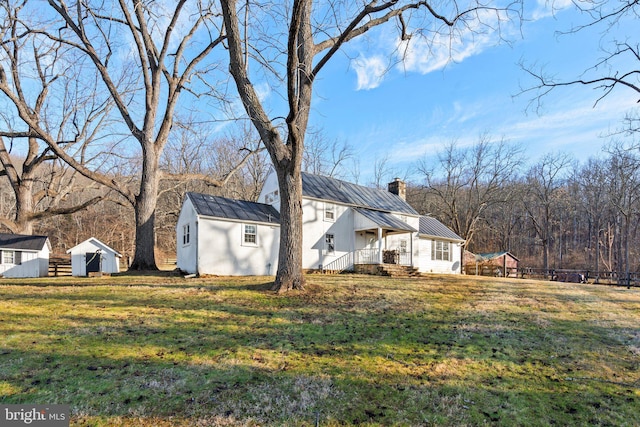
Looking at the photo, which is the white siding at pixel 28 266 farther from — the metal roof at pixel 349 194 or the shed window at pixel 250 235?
the metal roof at pixel 349 194

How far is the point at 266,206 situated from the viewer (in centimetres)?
1878

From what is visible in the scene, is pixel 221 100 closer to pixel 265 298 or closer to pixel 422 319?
pixel 265 298

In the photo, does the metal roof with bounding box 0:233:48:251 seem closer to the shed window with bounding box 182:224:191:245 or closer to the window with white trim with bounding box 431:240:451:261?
the shed window with bounding box 182:224:191:245

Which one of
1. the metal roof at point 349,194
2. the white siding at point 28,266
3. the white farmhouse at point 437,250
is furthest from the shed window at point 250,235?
the white siding at point 28,266

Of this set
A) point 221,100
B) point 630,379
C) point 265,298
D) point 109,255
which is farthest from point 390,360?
point 109,255

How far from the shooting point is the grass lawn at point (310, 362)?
3.59 m

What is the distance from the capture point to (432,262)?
80.4ft

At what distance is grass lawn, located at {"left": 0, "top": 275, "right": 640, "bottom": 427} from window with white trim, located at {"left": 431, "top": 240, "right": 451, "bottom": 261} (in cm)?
1621

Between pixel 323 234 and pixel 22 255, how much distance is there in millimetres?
17383

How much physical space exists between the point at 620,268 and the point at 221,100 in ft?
146

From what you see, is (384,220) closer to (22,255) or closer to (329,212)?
(329,212)

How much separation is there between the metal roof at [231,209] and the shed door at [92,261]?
388 inches

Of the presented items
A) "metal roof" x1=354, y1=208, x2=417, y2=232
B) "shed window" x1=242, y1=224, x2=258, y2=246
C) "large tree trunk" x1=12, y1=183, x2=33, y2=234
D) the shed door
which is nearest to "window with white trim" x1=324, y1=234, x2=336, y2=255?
"metal roof" x1=354, y1=208, x2=417, y2=232

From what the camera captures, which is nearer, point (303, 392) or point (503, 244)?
point (303, 392)
